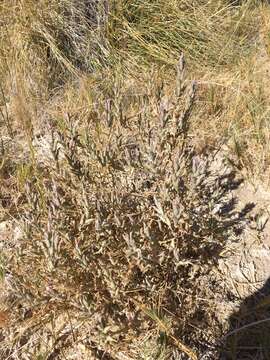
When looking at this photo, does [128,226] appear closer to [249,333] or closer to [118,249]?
[118,249]

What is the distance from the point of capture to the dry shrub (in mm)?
1492

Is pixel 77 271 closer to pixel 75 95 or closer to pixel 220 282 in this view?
pixel 220 282

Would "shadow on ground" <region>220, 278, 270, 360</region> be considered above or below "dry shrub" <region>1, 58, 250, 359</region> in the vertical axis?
below

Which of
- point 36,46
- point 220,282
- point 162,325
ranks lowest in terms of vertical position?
point 220,282

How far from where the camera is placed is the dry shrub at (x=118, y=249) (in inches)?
58.7

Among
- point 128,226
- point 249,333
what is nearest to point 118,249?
point 128,226

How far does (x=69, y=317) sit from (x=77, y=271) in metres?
→ 0.17

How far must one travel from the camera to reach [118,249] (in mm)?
1567

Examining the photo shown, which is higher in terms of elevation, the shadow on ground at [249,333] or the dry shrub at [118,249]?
the dry shrub at [118,249]

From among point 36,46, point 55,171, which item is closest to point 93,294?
point 55,171

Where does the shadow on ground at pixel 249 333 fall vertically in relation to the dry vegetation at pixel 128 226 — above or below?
below

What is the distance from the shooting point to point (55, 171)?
1.60 metres

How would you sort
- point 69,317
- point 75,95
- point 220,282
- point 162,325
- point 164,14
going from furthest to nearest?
point 164,14 → point 75,95 → point 220,282 → point 69,317 → point 162,325

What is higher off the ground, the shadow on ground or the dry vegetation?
the dry vegetation
